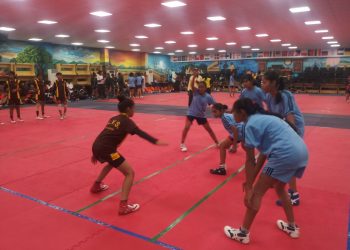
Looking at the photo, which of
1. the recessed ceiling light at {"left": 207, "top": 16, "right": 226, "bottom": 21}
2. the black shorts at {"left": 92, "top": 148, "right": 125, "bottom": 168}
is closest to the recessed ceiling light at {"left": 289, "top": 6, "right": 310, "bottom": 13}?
the recessed ceiling light at {"left": 207, "top": 16, "right": 226, "bottom": 21}

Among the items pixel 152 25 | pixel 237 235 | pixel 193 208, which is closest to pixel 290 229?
pixel 237 235

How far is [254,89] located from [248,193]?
335 cm

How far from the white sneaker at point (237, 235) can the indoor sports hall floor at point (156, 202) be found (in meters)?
0.08

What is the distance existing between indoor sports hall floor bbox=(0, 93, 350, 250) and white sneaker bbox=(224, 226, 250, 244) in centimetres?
8

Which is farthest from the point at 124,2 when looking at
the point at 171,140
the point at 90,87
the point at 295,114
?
the point at 90,87

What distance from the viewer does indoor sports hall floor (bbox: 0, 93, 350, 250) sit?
122 inches

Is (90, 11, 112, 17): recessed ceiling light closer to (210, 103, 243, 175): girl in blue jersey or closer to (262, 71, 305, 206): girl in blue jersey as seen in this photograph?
(210, 103, 243, 175): girl in blue jersey

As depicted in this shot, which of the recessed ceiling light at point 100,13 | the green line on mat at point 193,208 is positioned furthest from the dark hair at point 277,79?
the recessed ceiling light at point 100,13

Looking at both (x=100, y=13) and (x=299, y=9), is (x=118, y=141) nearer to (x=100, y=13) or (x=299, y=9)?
(x=100, y=13)

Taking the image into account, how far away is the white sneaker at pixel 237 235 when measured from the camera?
303 cm

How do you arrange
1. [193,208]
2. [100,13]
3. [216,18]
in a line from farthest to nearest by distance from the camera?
[216,18]
[100,13]
[193,208]

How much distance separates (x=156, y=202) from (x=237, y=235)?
1.32m

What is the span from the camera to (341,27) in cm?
1458

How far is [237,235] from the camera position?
120 inches
